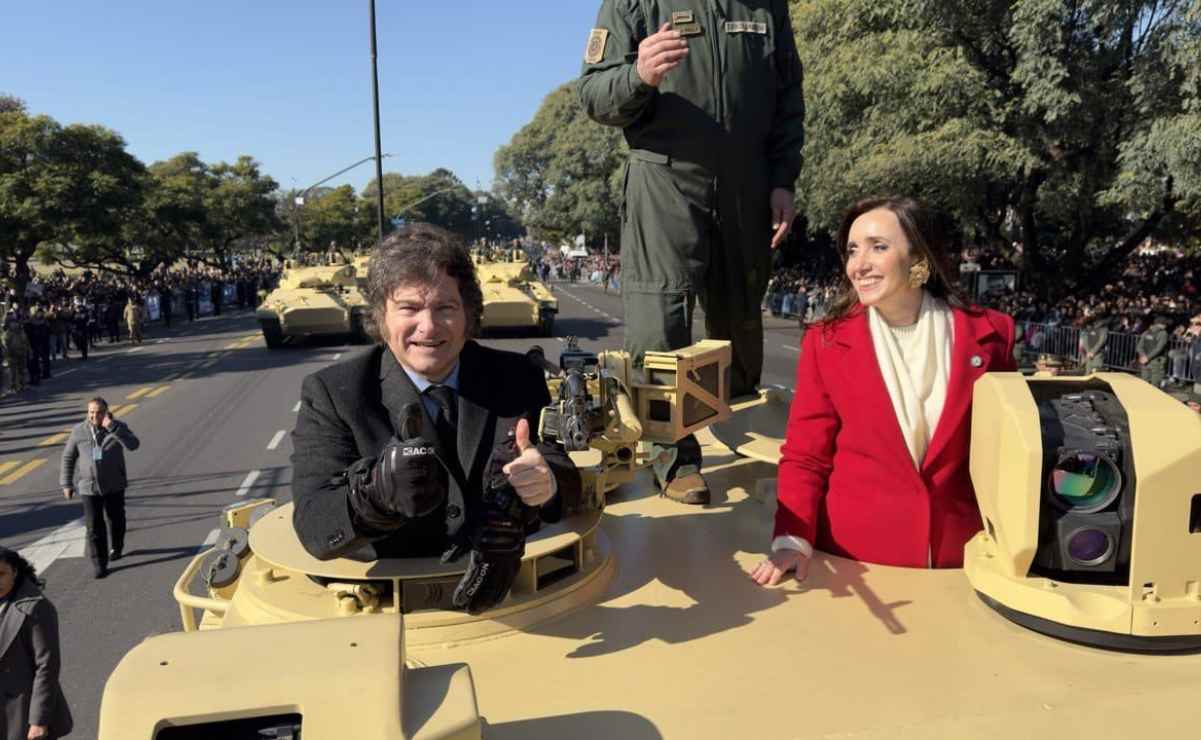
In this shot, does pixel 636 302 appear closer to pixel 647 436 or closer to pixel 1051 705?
pixel 647 436

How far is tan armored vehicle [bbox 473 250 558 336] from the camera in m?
22.6

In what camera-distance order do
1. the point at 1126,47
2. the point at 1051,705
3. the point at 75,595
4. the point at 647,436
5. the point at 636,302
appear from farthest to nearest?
the point at 1126,47 < the point at 75,595 < the point at 636,302 < the point at 647,436 < the point at 1051,705

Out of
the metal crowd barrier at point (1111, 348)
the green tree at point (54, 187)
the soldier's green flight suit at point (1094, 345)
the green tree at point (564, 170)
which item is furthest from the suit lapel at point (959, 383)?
the green tree at point (564, 170)

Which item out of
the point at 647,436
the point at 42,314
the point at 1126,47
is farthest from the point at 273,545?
the point at 42,314

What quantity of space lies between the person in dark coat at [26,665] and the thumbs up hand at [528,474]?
3.61 meters

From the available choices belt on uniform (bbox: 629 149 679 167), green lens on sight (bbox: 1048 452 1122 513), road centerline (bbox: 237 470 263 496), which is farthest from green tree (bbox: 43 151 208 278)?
green lens on sight (bbox: 1048 452 1122 513)

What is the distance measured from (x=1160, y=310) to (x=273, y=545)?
1867 centimetres

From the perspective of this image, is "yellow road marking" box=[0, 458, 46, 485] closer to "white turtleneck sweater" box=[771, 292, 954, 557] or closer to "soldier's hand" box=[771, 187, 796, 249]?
"soldier's hand" box=[771, 187, 796, 249]

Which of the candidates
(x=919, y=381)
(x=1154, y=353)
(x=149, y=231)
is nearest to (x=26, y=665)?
(x=919, y=381)

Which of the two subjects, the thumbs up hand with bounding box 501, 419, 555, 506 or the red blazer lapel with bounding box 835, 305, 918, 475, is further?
the red blazer lapel with bounding box 835, 305, 918, 475

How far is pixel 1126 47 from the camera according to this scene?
55.3 feet

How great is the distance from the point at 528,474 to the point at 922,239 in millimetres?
1320

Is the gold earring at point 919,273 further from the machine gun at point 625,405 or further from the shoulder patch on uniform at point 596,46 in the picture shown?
the shoulder patch on uniform at point 596,46

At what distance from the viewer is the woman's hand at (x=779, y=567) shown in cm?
252
